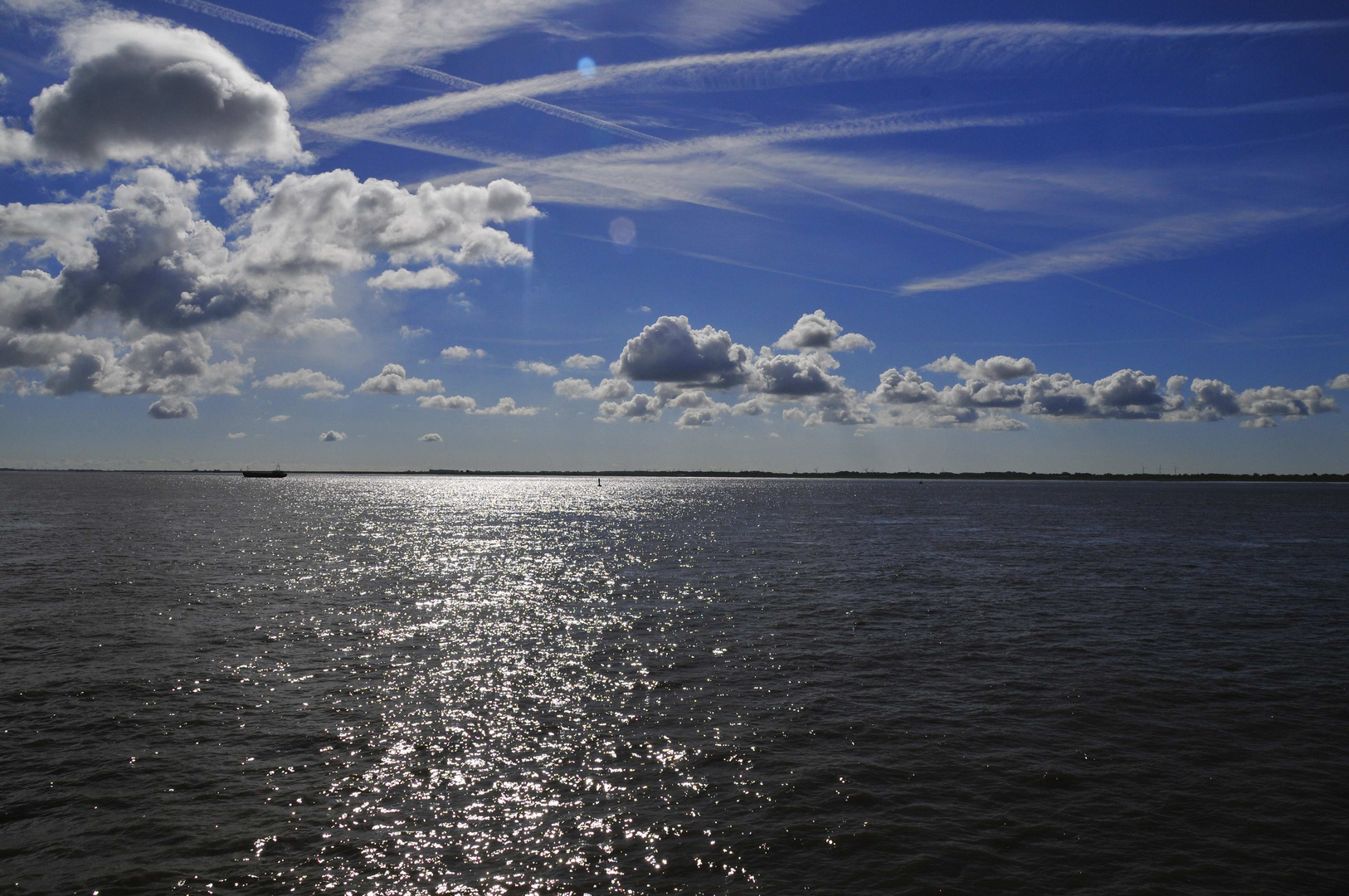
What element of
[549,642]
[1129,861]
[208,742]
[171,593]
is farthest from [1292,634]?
[171,593]

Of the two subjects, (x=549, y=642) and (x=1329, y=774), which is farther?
(x=549, y=642)

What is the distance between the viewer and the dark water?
50.6ft

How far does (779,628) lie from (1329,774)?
21.5m

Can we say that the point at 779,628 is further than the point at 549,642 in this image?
Yes

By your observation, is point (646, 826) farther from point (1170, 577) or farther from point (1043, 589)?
point (1170, 577)

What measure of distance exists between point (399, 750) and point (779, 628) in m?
21.0

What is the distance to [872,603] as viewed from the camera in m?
44.6

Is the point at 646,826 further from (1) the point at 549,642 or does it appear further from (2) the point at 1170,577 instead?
(2) the point at 1170,577

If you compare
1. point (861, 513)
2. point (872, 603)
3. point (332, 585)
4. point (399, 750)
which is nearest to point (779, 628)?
point (872, 603)

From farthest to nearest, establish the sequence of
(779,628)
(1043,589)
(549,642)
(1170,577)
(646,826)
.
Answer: (1170,577) → (1043,589) → (779,628) → (549,642) → (646,826)

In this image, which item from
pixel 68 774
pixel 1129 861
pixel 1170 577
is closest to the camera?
pixel 1129 861

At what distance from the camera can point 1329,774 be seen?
20.1m

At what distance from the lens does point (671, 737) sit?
22.6 metres

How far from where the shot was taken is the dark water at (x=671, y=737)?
1543 centimetres
